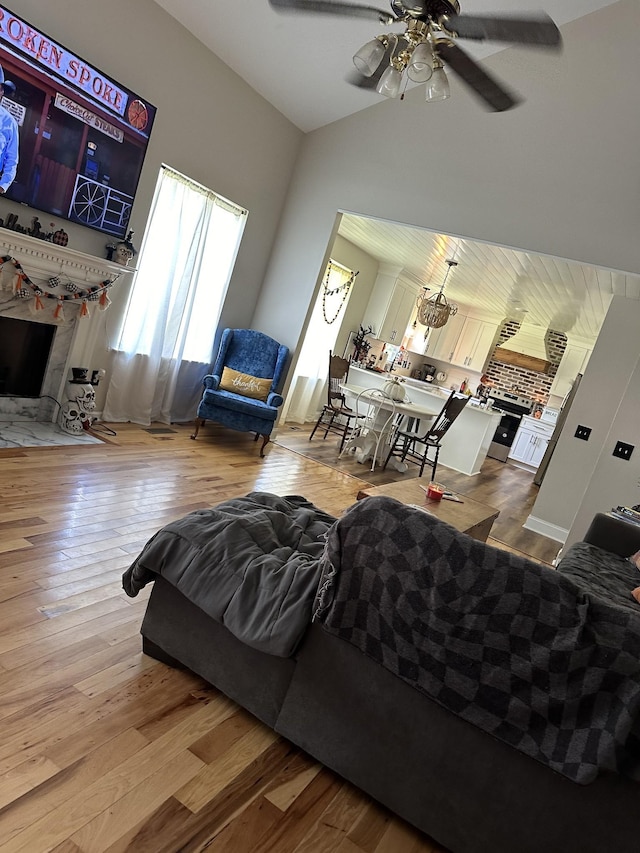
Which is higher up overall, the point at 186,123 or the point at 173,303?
the point at 186,123

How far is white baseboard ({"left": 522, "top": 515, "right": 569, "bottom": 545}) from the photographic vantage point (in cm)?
557

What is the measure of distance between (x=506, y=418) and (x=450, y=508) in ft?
23.6

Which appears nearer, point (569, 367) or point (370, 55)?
point (370, 55)

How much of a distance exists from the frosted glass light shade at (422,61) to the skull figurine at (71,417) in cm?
318

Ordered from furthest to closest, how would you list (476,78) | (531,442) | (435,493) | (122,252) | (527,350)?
(527,350), (531,442), (122,252), (435,493), (476,78)

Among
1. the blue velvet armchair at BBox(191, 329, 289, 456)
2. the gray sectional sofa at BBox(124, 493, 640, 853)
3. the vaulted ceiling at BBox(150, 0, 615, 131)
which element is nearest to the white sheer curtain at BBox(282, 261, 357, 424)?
the blue velvet armchair at BBox(191, 329, 289, 456)

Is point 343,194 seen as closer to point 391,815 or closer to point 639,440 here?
point 639,440

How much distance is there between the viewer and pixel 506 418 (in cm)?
1034

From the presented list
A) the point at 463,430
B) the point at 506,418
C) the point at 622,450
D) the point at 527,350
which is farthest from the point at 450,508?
the point at 527,350

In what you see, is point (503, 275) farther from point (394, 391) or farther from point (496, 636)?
point (496, 636)

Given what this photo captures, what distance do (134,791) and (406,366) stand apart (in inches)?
372

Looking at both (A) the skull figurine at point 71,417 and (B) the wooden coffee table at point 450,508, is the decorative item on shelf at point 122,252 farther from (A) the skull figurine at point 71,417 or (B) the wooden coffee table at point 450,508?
(B) the wooden coffee table at point 450,508

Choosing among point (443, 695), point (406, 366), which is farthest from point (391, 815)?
point (406, 366)

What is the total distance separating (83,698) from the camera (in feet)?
5.81
